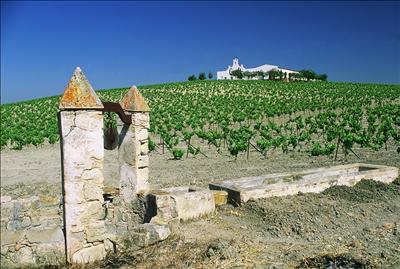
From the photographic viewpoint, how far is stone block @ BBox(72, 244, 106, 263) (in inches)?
240

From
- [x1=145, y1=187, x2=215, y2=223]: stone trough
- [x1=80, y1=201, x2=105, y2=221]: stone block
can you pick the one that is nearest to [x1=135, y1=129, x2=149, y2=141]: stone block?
[x1=145, y1=187, x2=215, y2=223]: stone trough

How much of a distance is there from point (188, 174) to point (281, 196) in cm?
606

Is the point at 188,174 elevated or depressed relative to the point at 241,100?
depressed

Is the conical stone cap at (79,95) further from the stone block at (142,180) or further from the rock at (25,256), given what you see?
the stone block at (142,180)

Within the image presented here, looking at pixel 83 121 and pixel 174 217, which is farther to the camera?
pixel 174 217

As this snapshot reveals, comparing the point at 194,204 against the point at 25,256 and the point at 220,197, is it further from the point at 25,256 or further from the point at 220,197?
the point at 25,256

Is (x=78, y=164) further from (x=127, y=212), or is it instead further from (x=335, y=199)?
(x=335, y=199)

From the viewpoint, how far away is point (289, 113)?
1533 inches

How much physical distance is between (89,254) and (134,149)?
2.58m

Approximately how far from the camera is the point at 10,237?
5.84 metres

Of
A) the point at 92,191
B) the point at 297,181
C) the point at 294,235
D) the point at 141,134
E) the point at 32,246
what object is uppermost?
the point at 141,134

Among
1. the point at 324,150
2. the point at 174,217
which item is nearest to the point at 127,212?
the point at 174,217

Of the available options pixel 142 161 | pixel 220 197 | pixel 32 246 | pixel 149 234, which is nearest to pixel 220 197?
pixel 220 197

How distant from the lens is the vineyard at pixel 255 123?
2094cm
